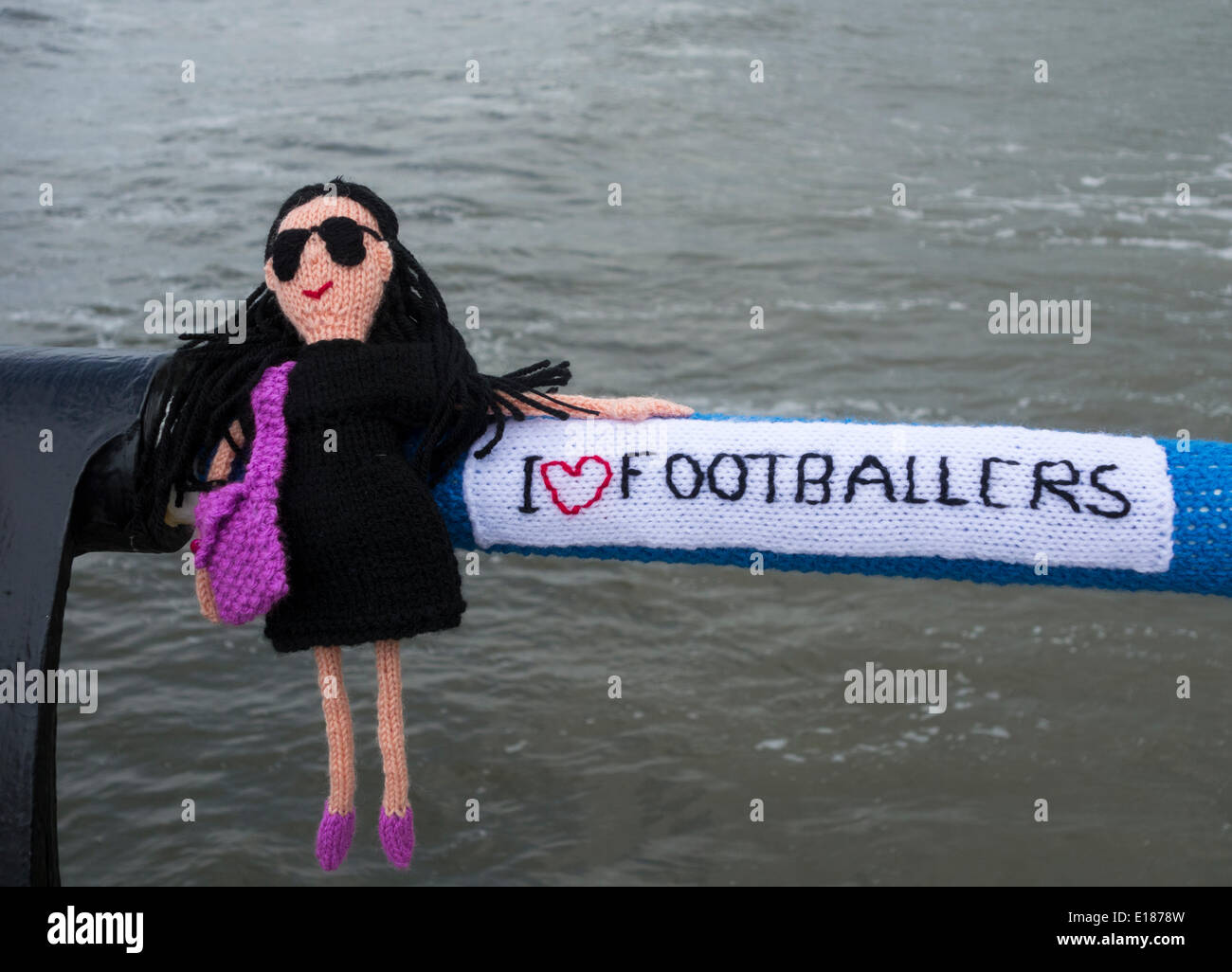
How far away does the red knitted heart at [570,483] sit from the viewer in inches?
60.2

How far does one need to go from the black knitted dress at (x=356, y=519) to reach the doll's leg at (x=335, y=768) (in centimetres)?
5

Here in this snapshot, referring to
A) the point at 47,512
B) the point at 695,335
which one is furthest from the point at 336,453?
the point at 695,335

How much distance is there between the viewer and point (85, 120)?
9.62m

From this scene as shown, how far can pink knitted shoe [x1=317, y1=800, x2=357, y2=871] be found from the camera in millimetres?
1529

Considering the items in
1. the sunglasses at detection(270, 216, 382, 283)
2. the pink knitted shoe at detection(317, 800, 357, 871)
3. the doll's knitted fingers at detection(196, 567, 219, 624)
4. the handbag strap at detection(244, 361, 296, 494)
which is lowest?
the pink knitted shoe at detection(317, 800, 357, 871)

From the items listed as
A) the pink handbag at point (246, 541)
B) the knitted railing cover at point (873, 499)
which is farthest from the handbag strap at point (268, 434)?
the knitted railing cover at point (873, 499)

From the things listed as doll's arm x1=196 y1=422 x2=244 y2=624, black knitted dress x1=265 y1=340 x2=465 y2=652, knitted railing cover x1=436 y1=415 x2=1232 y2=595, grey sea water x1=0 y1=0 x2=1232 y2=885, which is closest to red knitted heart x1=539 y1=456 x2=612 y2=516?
knitted railing cover x1=436 y1=415 x2=1232 y2=595

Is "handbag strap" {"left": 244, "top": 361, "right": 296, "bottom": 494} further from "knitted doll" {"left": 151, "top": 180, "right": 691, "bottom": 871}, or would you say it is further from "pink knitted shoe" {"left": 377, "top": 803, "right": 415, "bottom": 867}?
"pink knitted shoe" {"left": 377, "top": 803, "right": 415, "bottom": 867}

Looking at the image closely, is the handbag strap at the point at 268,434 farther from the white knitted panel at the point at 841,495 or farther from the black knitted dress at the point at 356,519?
the white knitted panel at the point at 841,495

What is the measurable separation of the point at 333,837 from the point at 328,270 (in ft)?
2.19

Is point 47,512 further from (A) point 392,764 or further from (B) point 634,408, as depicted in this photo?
(B) point 634,408

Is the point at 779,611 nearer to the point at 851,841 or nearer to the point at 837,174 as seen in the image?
the point at 851,841

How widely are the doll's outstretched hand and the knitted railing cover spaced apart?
0.01 meters

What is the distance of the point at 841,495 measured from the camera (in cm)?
149
